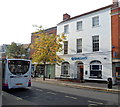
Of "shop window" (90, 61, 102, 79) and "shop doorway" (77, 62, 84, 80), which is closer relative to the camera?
"shop window" (90, 61, 102, 79)

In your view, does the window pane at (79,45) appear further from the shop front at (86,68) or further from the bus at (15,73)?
the bus at (15,73)

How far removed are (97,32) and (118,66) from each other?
571 cm

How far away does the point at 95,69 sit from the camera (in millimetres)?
20375

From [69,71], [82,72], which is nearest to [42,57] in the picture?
[69,71]

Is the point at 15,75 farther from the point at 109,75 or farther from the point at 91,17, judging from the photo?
the point at 91,17

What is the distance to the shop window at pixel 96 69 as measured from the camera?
19.9 metres

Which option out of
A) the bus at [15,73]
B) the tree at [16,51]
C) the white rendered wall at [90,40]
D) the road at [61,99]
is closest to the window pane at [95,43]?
the white rendered wall at [90,40]

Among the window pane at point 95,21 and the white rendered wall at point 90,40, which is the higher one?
the window pane at point 95,21

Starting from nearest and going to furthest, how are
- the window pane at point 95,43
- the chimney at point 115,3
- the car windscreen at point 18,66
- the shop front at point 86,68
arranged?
the car windscreen at point 18,66 → the shop front at point 86,68 → the chimney at point 115,3 → the window pane at point 95,43

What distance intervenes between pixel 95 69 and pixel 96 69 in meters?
0.16

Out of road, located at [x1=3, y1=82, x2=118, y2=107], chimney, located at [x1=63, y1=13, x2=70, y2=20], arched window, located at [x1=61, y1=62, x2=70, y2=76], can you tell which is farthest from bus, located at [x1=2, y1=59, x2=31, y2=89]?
chimney, located at [x1=63, y1=13, x2=70, y2=20]

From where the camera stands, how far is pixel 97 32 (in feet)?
67.6

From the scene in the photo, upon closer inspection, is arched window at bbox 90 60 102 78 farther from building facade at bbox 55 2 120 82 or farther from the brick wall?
the brick wall

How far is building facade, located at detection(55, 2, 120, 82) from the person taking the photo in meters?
18.7
